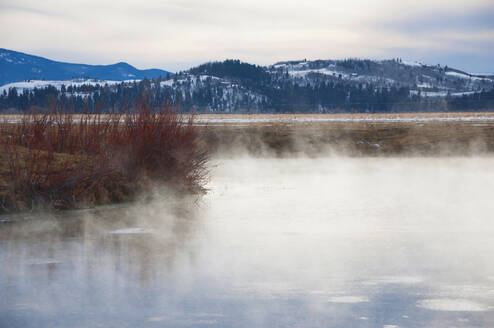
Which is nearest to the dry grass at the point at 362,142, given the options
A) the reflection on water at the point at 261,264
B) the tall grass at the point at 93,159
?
the tall grass at the point at 93,159

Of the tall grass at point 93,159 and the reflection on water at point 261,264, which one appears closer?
the reflection on water at point 261,264

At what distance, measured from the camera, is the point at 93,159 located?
48.6ft

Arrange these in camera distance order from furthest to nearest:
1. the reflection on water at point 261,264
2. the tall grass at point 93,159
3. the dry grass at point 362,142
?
the dry grass at point 362,142 < the tall grass at point 93,159 < the reflection on water at point 261,264

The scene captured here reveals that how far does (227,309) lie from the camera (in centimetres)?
637

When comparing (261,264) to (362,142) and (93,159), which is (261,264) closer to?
(93,159)

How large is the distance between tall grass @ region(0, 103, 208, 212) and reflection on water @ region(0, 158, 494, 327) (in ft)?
3.91

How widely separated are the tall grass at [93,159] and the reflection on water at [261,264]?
3.91 feet

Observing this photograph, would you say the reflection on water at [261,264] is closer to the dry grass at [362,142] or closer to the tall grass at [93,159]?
the tall grass at [93,159]

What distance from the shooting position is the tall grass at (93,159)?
13406 mm

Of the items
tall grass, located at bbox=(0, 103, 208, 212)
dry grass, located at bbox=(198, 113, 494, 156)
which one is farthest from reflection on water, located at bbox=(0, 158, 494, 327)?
dry grass, located at bbox=(198, 113, 494, 156)

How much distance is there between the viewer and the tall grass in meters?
13.4

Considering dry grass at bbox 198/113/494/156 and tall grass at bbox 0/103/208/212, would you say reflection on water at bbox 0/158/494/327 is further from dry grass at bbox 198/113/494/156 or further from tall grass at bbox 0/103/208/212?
dry grass at bbox 198/113/494/156

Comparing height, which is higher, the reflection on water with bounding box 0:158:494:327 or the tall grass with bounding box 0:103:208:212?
the tall grass with bounding box 0:103:208:212

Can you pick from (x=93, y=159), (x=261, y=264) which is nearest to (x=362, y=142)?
(x=93, y=159)
